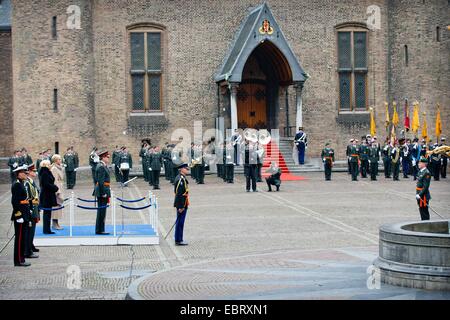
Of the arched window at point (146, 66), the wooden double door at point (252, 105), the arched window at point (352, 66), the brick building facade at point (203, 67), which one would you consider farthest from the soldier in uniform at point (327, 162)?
the arched window at point (146, 66)

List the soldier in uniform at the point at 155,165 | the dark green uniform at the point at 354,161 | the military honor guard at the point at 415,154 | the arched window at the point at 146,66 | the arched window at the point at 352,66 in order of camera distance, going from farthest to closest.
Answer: the arched window at the point at 352,66
the arched window at the point at 146,66
the military honor guard at the point at 415,154
the dark green uniform at the point at 354,161
the soldier in uniform at the point at 155,165

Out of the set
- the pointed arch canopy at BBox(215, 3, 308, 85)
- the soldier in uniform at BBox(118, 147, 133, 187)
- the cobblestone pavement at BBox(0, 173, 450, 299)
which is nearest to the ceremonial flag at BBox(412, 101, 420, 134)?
the pointed arch canopy at BBox(215, 3, 308, 85)

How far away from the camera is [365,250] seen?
16266 millimetres

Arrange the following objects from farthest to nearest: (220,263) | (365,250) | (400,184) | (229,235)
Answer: (400,184) → (229,235) → (365,250) → (220,263)

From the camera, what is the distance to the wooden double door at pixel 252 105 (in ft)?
137

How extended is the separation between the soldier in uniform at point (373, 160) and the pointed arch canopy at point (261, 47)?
203 inches

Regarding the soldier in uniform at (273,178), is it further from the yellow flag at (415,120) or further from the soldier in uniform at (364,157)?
the yellow flag at (415,120)

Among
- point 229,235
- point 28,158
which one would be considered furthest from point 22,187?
point 28,158

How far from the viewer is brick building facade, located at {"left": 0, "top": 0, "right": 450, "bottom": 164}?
37.3m

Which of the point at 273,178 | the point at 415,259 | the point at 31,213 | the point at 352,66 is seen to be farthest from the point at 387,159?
the point at 415,259

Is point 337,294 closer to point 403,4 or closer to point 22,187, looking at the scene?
point 22,187

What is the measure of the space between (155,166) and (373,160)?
30.6 ft

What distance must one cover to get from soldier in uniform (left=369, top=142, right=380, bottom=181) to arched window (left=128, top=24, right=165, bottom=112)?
35.4ft
